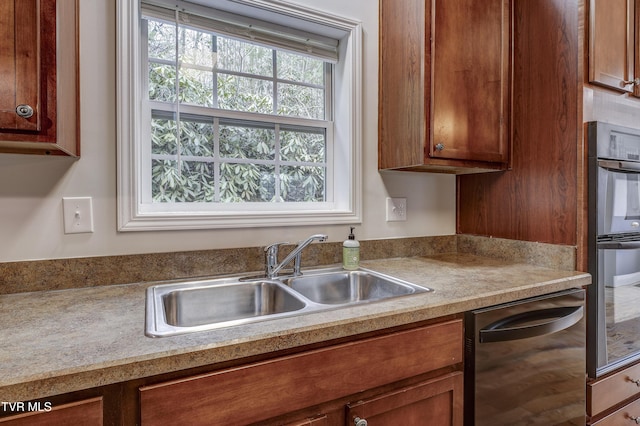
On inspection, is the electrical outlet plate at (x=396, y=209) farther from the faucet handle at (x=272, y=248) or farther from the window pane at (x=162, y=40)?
the window pane at (x=162, y=40)

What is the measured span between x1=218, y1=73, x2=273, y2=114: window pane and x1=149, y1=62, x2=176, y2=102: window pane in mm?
199

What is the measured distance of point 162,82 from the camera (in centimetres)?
147

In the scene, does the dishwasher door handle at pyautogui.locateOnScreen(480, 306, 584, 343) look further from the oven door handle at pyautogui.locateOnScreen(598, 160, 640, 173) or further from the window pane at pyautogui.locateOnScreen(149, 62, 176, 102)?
the window pane at pyautogui.locateOnScreen(149, 62, 176, 102)

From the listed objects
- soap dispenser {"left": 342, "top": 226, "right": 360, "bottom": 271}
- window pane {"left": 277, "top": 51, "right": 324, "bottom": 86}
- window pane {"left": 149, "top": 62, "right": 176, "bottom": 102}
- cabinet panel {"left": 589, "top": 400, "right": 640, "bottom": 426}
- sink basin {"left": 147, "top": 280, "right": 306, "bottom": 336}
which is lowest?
cabinet panel {"left": 589, "top": 400, "right": 640, "bottom": 426}

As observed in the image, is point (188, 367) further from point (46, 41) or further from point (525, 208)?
point (525, 208)

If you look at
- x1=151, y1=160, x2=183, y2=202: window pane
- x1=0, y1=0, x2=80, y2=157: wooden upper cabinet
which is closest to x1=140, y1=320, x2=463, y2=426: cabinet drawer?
x1=0, y1=0, x2=80, y2=157: wooden upper cabinet

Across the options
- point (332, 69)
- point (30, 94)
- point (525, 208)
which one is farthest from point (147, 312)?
point (525, 208)

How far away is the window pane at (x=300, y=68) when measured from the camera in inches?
67.2

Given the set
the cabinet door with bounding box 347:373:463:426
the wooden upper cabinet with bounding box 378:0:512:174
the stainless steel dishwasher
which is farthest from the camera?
the wooden upper cabinet with bounding box 378:0:512:174

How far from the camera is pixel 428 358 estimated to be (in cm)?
102

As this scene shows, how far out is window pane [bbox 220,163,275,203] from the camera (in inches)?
62.1

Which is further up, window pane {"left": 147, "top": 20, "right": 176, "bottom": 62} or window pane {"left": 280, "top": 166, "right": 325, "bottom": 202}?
window pane {"left": 147, "top": 20, "right": 176, "bottom": 62}

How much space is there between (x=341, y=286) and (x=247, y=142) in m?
0.80

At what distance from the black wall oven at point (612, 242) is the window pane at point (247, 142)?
1375 millimetres
